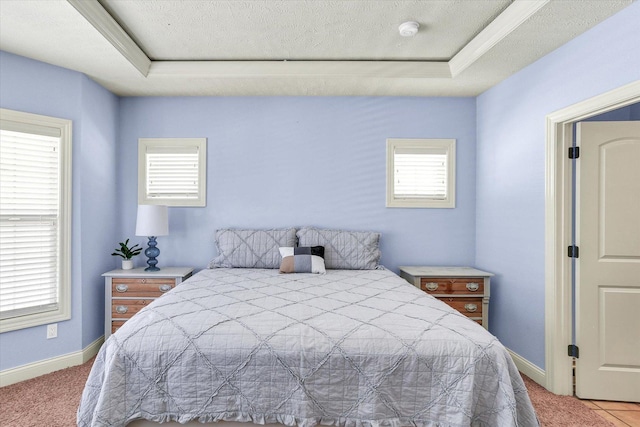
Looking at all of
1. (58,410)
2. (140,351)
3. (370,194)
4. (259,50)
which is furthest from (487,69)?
(58,410)

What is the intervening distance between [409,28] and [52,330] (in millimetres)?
3858

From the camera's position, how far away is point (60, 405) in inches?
84.5

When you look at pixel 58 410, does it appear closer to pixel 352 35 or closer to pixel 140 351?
pixel 140 351

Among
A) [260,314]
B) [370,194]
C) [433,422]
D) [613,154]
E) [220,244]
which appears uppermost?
[613,154]

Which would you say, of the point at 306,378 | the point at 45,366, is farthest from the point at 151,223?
the point at 306,378

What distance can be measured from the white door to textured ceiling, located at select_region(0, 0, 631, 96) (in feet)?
2.89

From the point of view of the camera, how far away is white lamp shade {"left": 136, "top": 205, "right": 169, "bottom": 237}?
303cm

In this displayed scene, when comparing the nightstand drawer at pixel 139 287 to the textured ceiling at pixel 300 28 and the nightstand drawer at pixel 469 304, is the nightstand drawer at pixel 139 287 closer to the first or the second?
the textured ceiling at pixel 300 28

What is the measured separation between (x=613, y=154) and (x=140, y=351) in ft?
10.8

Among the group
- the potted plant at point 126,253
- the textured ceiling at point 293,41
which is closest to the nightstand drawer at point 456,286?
the textured ceiling at point 293,41

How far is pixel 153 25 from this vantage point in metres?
2.37

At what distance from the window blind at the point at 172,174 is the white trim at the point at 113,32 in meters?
0.84

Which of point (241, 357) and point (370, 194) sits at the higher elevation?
point (370, 194)

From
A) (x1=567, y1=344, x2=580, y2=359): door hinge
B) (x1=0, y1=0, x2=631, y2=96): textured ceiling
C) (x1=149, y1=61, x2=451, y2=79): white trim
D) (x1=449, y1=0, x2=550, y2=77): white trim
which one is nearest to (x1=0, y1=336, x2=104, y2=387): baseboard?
(x1=0, y1=0, x2=631, y2=96): textured ceiling
